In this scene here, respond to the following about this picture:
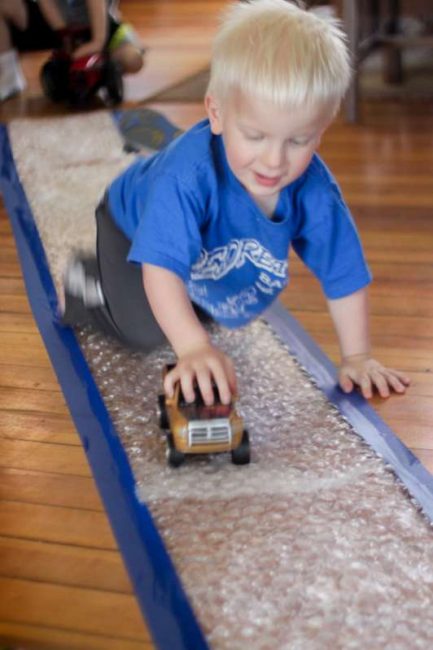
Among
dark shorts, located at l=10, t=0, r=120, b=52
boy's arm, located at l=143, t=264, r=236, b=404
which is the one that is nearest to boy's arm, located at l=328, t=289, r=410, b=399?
boy's arm, located at l=143, t=264, r=236, b=404

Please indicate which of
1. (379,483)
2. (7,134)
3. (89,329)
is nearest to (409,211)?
(89,329)

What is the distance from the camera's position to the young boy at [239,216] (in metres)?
1.09

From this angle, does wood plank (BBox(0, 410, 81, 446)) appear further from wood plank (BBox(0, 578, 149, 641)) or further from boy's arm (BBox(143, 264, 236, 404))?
wood plank (BBox(0, 578, 149, 641))

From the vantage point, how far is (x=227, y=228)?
1240 mm

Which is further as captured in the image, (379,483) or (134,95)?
(134,95)

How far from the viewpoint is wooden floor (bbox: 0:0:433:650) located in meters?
0.93

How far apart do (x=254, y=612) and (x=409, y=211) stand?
3.94ft

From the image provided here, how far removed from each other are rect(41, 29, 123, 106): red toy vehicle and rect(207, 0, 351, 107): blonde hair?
6.03ft

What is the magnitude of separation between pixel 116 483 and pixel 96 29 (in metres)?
2.10

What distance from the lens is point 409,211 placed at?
1.97 m

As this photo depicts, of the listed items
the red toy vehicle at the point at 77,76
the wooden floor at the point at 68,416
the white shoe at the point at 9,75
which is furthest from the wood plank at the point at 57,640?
the white shoe at the point at 9,75

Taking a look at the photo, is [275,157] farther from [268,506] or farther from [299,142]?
[268,506]

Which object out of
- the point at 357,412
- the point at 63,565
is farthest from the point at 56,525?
the point at 357,412

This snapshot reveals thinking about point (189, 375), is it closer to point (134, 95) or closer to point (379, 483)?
point (379, 483)
